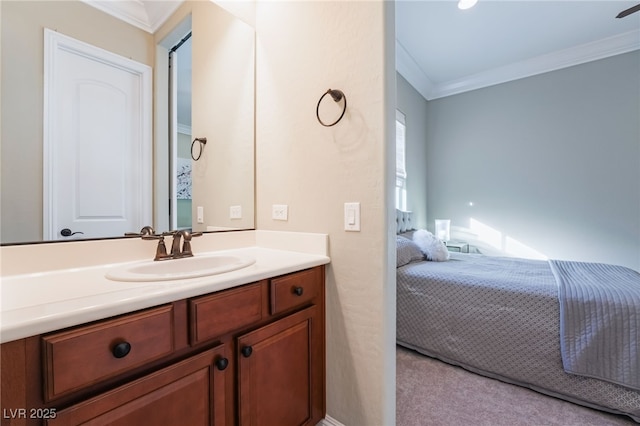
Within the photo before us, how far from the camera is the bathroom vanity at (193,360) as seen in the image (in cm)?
58

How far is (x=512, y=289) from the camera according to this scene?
1849 mm

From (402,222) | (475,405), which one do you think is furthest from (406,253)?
(475,405)

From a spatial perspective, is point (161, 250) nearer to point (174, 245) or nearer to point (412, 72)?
point (174, 245)

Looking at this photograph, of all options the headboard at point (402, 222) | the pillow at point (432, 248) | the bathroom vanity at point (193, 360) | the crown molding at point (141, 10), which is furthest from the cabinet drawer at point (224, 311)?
the headboard at point (402, 222)

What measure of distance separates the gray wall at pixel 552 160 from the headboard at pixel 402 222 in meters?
1.18

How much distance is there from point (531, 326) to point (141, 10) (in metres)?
2.75

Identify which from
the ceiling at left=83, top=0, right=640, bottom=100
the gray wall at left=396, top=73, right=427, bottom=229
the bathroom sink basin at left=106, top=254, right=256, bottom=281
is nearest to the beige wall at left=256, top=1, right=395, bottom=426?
the bathroom sink basin at left=106, top=254, right=256, bottom=281

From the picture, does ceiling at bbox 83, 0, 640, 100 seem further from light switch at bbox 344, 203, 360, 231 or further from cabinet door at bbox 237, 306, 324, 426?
cabinet door at bbox 237, 306, 324, 426

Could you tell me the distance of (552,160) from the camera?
3547mm

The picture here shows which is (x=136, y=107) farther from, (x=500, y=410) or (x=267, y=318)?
(x=500, y=410)

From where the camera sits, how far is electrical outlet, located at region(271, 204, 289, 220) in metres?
1.52

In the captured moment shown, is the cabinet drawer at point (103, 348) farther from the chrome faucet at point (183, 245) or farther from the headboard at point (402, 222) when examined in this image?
the headboard at point (402, 222)

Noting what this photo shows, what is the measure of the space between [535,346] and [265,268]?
182 cm

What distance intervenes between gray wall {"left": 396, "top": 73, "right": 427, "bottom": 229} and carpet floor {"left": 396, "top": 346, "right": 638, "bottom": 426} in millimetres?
2340
